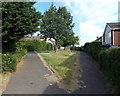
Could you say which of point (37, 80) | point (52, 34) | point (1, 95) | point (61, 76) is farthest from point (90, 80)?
point (52, 34)

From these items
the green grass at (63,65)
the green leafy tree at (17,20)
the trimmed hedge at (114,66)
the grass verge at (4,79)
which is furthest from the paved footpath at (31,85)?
the green leafy tree at (17,20)

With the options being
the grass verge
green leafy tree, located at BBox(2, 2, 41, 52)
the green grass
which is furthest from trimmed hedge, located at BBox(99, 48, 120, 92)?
green leafy tree, located at BBox(2, 2, 41, 52)

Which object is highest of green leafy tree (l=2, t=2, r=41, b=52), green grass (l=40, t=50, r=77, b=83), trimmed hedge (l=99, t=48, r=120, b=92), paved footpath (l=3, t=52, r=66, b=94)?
green leafy tree (l=2, t=2, r=41, b=52)

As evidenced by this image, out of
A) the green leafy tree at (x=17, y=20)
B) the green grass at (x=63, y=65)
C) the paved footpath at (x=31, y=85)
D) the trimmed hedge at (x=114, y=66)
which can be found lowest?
the paved footpath at (x=31, y=85)

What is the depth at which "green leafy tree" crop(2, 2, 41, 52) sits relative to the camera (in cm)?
927

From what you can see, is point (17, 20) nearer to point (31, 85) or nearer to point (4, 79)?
point (4, 79)

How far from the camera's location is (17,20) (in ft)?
32.0

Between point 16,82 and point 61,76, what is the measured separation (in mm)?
2442

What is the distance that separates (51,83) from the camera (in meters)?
6.96

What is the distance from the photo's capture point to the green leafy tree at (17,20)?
9.27 m

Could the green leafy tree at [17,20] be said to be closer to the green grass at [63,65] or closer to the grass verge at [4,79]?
the grass verge at [4,79]

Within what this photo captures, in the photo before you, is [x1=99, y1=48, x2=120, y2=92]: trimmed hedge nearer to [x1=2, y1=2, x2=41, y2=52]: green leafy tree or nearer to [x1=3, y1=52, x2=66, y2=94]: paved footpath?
[x1=3, y1=52, x2=66, y2=94]: paved footpath

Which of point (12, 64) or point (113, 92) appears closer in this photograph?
point (113, 92)

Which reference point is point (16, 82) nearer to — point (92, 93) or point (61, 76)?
point (61, 76)
